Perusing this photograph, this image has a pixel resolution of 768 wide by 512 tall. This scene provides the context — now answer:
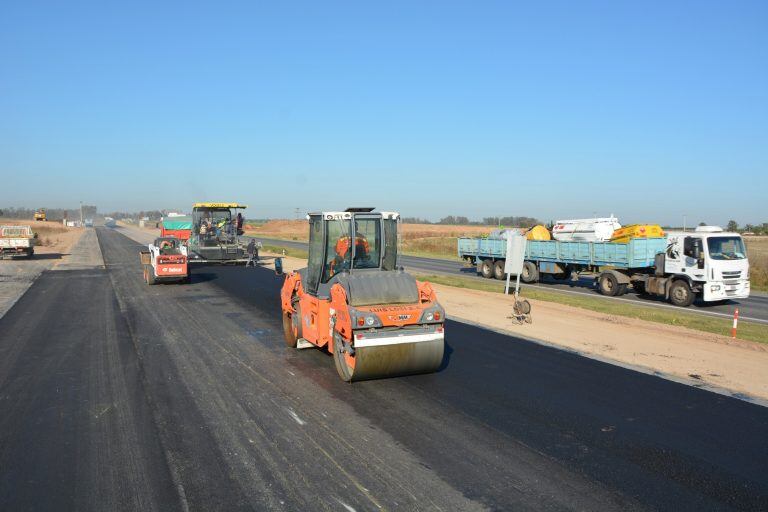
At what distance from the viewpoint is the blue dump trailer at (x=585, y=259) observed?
Answer: 20219 millimetres

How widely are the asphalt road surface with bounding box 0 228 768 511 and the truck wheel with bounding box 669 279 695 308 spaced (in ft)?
34.0

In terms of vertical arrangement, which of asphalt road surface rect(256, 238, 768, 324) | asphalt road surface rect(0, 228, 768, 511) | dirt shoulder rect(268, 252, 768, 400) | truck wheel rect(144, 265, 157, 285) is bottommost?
asphalt road surface rect(256, 238, 768, 324)

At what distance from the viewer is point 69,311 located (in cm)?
1461

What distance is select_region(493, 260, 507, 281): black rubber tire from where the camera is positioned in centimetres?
2581

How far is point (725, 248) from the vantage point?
18.4 meters

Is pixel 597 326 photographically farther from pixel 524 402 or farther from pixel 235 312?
pixel 235 312

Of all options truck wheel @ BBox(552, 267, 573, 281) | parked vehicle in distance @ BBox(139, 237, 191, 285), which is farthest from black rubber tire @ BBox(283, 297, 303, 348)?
truck wheel @ BBox(552, 267, 573, 281)

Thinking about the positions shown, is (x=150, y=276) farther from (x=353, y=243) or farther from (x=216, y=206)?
(x=353, y=243)

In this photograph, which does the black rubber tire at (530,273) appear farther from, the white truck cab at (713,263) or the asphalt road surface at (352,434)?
the asphalt road surface at (352,434)

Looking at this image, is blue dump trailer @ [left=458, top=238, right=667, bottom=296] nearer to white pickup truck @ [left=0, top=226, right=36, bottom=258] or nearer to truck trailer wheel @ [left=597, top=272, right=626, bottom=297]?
truck trailer wheel @ [left=597, top=272, right=626, bottom=297]

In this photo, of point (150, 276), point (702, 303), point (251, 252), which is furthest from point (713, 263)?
point (251, 252)

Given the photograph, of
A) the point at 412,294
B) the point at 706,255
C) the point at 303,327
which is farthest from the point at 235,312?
the point at 706,255

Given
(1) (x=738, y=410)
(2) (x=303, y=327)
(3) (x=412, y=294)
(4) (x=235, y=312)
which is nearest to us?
(1) (x=738, y=410)

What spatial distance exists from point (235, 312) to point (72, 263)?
19910mm
